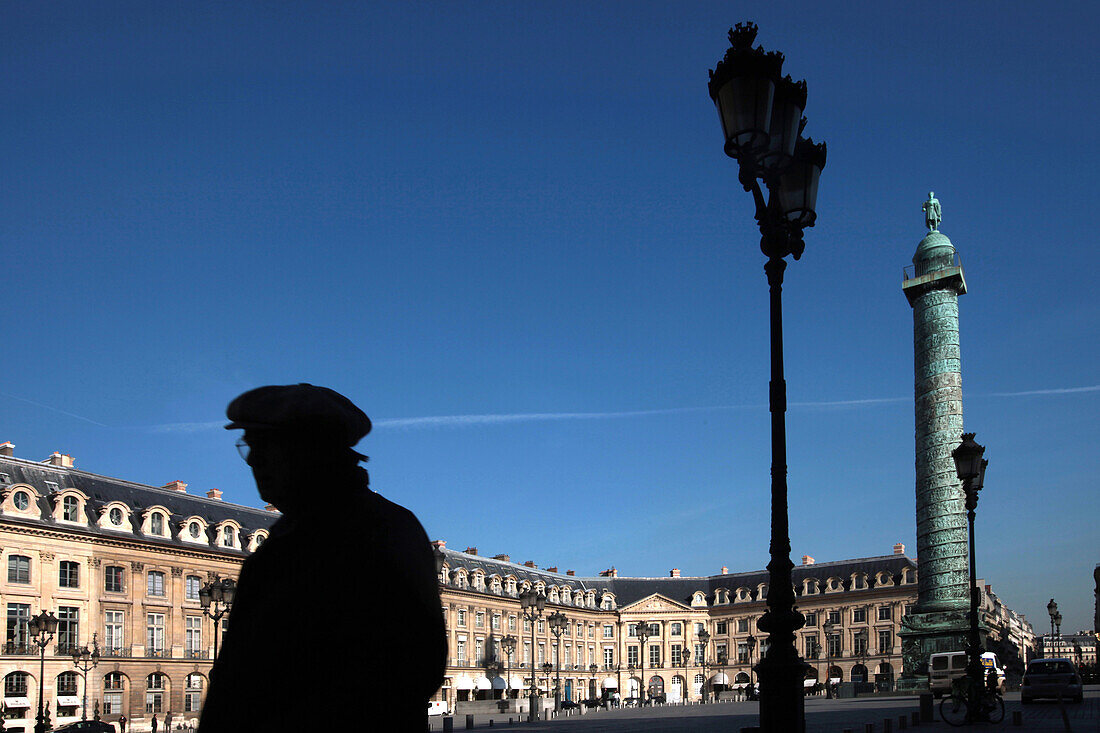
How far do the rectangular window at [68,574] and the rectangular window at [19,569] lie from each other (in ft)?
4.74

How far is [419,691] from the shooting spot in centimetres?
181

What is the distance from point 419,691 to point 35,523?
52.2 meters

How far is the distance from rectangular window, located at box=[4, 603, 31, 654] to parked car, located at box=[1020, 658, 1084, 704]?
40795mm

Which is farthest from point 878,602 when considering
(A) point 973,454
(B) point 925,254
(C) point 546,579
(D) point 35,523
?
(A) point 973,454

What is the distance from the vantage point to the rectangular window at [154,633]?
2050 inches

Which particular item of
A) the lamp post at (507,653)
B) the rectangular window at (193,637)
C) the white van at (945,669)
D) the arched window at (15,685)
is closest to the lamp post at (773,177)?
the white van at (945,669)

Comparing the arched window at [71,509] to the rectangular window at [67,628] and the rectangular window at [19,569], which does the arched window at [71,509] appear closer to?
the rectangular window at [19,569]

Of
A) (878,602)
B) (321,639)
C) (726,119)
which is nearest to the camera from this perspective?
(321,639)

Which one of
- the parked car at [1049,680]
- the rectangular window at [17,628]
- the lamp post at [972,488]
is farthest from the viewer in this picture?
the rectangular window at [17,628]

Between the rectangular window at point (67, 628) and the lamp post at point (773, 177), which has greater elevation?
the lamp post at point (773, 177)

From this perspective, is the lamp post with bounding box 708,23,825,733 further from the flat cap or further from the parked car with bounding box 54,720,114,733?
the parked car with bounding box 54,720,114,733

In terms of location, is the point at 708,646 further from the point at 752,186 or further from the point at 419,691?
the point at 419,691

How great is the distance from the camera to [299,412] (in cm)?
190

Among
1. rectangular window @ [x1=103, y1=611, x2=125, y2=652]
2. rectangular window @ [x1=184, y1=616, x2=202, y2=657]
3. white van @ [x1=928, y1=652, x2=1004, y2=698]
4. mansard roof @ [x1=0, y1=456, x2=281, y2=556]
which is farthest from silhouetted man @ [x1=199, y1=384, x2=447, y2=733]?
rectangular window @ [x1=184, y1=616, x2=202, y2=657]
